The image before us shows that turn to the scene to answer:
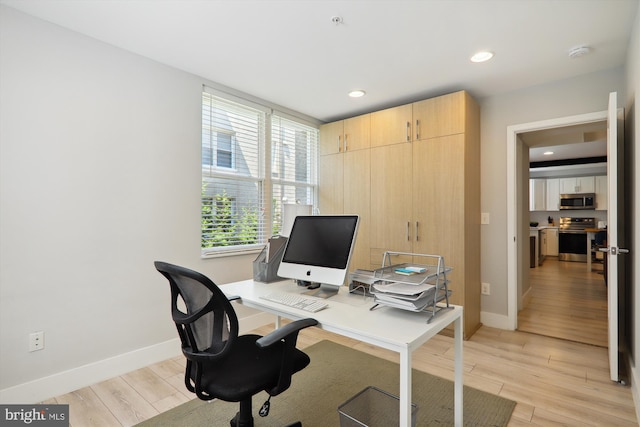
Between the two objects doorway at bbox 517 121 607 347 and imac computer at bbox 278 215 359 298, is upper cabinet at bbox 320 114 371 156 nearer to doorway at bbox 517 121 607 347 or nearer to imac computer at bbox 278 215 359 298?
doorway at bbox 517 121 607 347

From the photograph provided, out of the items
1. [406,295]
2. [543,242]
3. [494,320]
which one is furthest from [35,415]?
[543,242]

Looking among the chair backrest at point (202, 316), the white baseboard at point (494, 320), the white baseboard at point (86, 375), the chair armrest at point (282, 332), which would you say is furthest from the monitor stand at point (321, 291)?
the white baseboard at point (494, 320)

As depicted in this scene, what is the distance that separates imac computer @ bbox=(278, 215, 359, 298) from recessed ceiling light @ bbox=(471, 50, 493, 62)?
→ 1730mm

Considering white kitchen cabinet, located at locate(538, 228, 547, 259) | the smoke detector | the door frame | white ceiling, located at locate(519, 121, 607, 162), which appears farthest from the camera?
white kitchen cabinet, located at locate(538, 228, 547, 259)

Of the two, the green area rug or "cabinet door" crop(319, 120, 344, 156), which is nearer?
→ the green area rug

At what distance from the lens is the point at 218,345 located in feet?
4.56

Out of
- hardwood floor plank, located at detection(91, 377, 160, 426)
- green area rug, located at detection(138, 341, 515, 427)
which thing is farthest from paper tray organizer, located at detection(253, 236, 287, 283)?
hardwood floor plank, located at detection(91, 377, 160, 426)

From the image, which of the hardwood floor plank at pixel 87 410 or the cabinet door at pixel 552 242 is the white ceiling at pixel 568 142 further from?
the hardwood floor plank at pixel 87 410

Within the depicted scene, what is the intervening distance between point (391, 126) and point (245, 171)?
163 centimetres

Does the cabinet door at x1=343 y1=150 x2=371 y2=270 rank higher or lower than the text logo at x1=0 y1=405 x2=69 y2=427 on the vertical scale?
higher

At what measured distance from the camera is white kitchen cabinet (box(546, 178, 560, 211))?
8.43 meters

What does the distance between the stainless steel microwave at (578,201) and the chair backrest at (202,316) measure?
942 cm

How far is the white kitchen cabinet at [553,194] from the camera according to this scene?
27.7ft

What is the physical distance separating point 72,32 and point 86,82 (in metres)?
0.33
